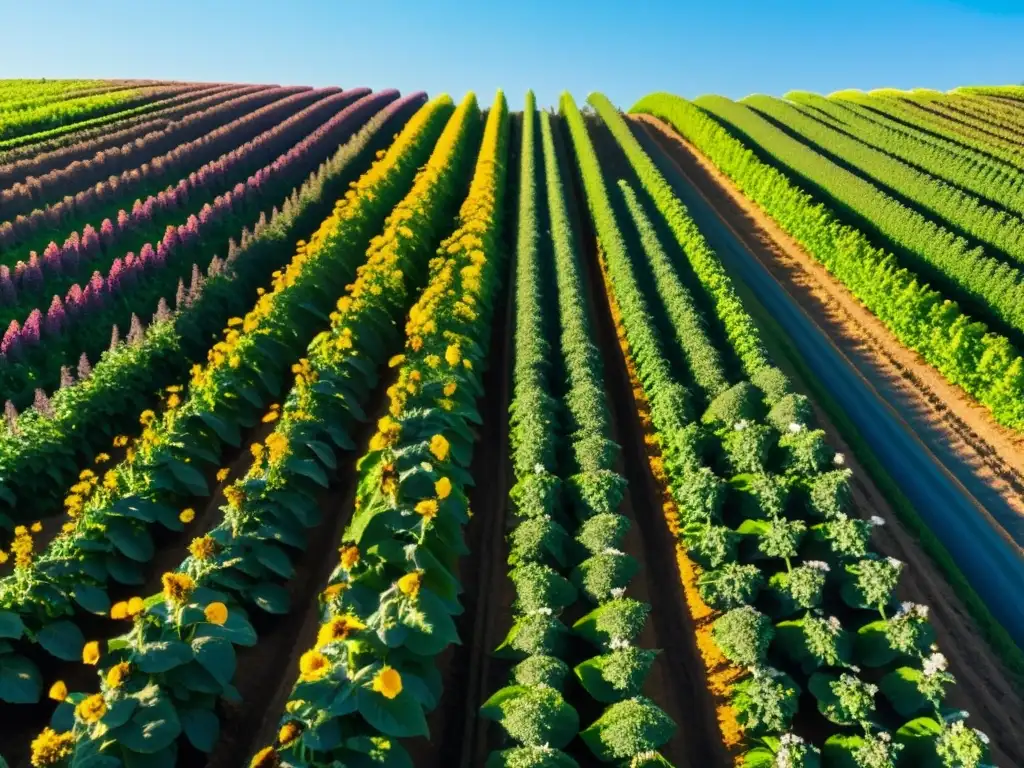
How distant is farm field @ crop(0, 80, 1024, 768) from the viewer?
708 cm

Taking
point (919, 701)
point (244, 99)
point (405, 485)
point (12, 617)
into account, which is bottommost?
point (919, 701)

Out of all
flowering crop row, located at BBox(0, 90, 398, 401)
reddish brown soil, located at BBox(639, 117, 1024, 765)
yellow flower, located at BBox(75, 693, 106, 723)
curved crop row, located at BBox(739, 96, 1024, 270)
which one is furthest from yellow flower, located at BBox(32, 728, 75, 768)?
curved crop row, located at BBox(739, 96, 1024, 270)

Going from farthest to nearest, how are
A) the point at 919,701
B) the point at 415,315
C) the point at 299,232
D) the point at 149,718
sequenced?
the point at 299,232 < the point at 415,315 < the point at 919,701 < the point at 149,718

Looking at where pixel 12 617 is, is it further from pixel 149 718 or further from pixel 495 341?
pixel 495 341

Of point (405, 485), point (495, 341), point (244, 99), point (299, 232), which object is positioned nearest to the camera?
point (405, 485)

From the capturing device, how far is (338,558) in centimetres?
1012

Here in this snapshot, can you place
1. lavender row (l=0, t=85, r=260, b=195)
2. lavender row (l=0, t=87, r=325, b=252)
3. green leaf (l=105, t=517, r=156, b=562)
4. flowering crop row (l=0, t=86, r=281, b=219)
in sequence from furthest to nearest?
lavender row (l=0, t=85, r=260, b=195), flowering crop row (l=0, t=86, r=281, b=219), lavender row (l=0, t=87, r=325, b=252), green leaf (l=105, t=517, r=156, b=562)

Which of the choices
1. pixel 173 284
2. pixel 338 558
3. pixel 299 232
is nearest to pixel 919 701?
pixel 338 558

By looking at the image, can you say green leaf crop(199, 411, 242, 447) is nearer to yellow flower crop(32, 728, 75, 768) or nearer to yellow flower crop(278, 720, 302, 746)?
yellow flower crop(32, 728, 75, 768)

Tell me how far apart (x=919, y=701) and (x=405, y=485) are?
21.3 feet

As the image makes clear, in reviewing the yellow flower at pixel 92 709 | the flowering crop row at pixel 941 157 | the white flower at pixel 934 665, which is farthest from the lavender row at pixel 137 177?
the flowering crop row at pixel 941 157

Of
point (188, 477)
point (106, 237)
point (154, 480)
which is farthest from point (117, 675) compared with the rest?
point (106, 237)

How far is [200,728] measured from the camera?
6.71m

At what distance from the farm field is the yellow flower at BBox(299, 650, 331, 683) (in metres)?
0.04
